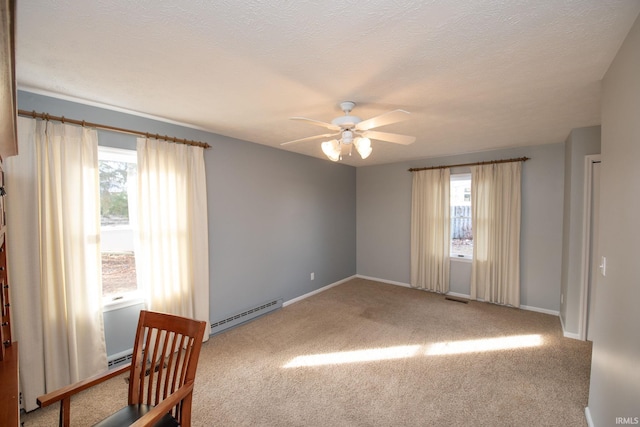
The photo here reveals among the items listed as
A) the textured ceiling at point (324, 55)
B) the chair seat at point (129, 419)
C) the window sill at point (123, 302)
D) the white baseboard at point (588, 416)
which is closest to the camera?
the textured ceiling at point (324, 55)

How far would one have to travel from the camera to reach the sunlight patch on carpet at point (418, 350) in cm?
266

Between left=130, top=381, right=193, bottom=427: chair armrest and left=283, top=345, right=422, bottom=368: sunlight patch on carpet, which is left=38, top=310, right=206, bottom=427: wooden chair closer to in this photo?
left=130, top=381, right=193, bottom=427: chair armrest

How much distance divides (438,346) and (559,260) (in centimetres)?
234

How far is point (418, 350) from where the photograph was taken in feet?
9.32

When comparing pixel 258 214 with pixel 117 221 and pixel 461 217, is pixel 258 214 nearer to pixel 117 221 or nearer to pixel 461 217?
pixel 117 221

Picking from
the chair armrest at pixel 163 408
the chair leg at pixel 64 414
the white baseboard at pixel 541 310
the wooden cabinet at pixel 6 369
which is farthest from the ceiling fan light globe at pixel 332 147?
the white baseboard at pixel 541 310

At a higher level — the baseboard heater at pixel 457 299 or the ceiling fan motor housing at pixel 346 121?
the ceiling fan motor housing at pixel 346 121

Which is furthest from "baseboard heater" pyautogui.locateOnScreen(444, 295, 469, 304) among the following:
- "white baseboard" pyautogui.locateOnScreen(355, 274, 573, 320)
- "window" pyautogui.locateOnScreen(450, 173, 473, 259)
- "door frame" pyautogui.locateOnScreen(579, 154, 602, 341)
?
"door frame" pyautogui.locateOnScreen(579, 154, 602, 341)

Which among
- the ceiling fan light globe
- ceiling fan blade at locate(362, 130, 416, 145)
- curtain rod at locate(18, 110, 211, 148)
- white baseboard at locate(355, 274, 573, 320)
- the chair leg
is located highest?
curtain rod at locate(18, 110, 211, 148)

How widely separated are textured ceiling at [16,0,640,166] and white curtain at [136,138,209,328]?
1.64ft

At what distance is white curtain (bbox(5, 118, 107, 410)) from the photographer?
76.2 inches

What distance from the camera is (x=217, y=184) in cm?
324

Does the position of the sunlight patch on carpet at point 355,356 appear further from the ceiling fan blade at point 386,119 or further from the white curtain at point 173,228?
the ceiling fan blade at point 386,119

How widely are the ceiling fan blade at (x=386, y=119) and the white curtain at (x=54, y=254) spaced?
2308mm
